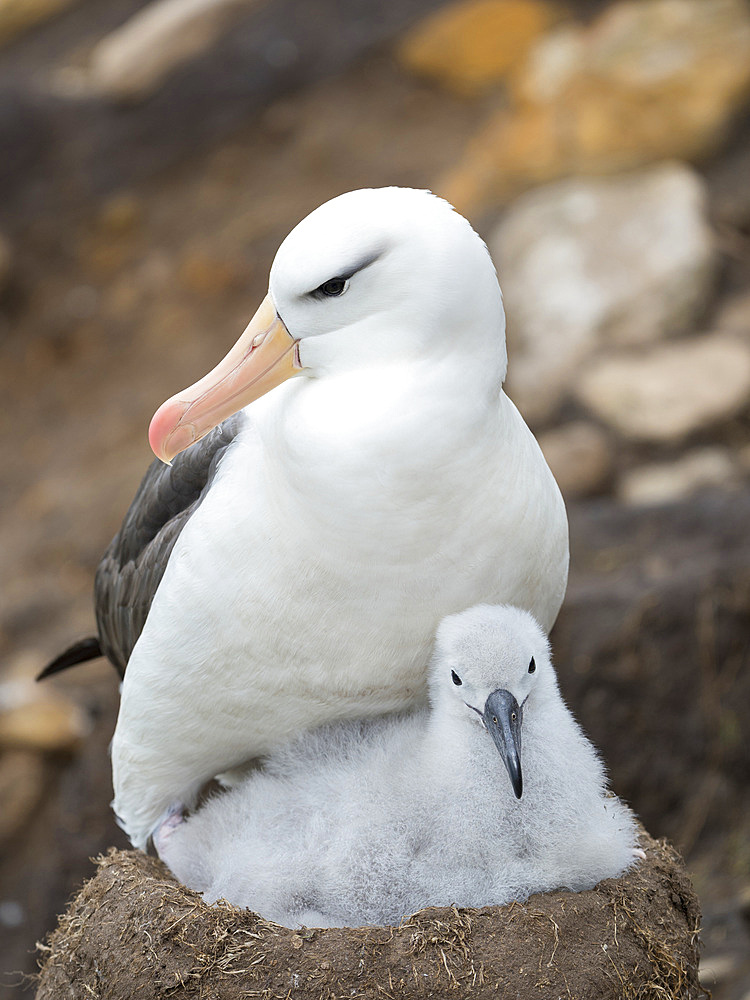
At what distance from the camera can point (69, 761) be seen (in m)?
5.95

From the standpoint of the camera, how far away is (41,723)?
5.88 meters

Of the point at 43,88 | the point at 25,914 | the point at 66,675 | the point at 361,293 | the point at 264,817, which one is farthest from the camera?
the point at 43,88

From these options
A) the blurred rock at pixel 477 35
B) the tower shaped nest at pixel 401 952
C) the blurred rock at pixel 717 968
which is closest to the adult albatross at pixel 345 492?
the tower shaped nest at pixel 401 952

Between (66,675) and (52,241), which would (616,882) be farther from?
(52,241)

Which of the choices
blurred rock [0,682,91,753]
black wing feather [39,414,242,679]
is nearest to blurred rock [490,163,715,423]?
blurred rock [0,682,91,753]

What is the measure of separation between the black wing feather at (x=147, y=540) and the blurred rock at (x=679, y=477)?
3237 millimetres

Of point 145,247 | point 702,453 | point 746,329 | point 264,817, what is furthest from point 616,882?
point 145,247

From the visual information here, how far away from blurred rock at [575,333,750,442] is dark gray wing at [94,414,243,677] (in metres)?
3.57

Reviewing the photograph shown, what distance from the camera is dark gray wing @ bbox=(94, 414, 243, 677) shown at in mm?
2691

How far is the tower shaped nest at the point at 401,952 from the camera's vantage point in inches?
86.9

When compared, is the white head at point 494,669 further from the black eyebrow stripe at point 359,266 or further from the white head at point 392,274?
the black eyebrow stripe at point 359,266

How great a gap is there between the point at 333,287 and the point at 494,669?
782 millimetres

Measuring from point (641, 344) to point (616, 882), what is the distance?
453 cm

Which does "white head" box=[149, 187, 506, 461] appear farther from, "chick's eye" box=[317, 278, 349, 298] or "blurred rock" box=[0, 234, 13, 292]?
"blurred rock" box=[0, 234, 13, 292]
